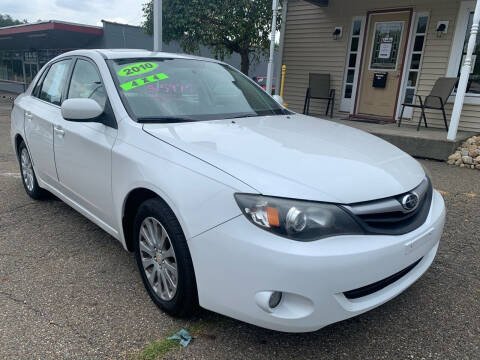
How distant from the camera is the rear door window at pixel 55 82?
11.7ft

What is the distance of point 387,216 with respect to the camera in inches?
78.7

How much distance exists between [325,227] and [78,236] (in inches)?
98.9

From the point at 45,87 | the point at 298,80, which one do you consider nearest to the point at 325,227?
the point at 45,87

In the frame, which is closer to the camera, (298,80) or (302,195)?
(302,195)

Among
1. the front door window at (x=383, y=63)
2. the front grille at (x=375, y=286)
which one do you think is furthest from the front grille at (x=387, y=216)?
the front door window at (x=383, y=63)

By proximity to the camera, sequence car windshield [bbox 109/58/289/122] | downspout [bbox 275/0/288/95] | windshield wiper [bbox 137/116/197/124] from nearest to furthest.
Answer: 1. windshield wiper [bbox 137/116/197/124]
2. car windshield [bbox 109/58/289/122]
3. downspout [bbox 275/0/288/95]

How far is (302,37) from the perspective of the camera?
1062cm

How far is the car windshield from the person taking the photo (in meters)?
2.74

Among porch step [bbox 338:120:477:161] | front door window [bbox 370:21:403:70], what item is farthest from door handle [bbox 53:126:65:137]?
front door window [bbox 370:21:403:70]

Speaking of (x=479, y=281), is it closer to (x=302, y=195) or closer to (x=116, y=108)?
(x=302, y=195)

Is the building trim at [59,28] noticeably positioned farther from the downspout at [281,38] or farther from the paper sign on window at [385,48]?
the paper sign on window at [385,48]

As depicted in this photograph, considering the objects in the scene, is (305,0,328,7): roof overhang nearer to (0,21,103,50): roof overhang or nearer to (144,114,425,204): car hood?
(144,114,425,204): car hood

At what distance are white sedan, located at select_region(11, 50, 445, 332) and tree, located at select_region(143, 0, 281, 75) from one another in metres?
8.60

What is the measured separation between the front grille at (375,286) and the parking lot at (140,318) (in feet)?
1.31
